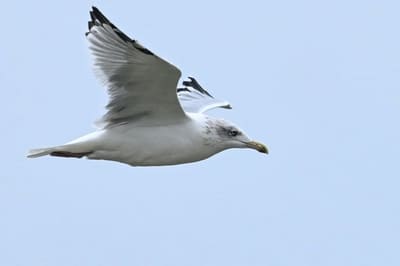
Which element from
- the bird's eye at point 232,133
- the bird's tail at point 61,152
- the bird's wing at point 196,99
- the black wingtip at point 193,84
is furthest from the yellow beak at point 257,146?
the black wingtip at point 193,84

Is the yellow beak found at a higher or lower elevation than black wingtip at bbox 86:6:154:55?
lower

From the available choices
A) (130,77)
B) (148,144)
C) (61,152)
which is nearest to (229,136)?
(148,144)

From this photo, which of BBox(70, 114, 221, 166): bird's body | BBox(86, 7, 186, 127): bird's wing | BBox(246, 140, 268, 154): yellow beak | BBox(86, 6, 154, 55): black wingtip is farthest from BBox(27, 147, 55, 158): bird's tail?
BBox(246, 140, 268, 154): yellow beak

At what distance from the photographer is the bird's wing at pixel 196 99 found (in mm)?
12969

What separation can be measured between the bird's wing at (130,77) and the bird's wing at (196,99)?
1455mm

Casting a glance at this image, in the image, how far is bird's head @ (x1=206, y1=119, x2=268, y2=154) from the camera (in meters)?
11.6

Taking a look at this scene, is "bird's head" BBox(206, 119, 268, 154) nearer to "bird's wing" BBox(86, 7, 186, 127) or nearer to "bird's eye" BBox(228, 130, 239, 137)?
"bird's eye" BBox(228, 130, 239, 137)

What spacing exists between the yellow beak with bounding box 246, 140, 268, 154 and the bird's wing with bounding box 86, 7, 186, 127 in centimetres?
85

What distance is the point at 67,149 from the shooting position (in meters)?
11.3

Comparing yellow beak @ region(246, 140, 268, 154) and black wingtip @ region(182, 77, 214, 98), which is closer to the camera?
yellow beak @ region(246, 140, 268, 154)

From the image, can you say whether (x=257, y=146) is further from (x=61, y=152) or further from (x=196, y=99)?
(x=61, y=152)

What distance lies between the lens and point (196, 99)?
13.5 m

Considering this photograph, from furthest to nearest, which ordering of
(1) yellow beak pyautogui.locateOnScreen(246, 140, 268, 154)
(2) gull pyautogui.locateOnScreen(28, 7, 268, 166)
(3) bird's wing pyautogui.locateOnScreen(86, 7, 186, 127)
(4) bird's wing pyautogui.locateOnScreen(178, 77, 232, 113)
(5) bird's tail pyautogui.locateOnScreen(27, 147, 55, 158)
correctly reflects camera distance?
(4) bird's wing pyautogui.locateOnScreen(178, 77, 232, 113), (1) yellow beak pyautogui.locateOnScreen(246, 140, 268, 154), (5) bird's tail pyautogui.locateOnScreen(27, 147, 55, 158), (2) gull pyautogui.locateOnScreen(28, 7, 268, 166), (3) bird's wing pyautogui.locateOnScreen(86, 7, 186, 127)

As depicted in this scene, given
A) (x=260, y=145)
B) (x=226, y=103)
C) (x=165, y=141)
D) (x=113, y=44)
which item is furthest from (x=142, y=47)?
(x=226, y=103)
